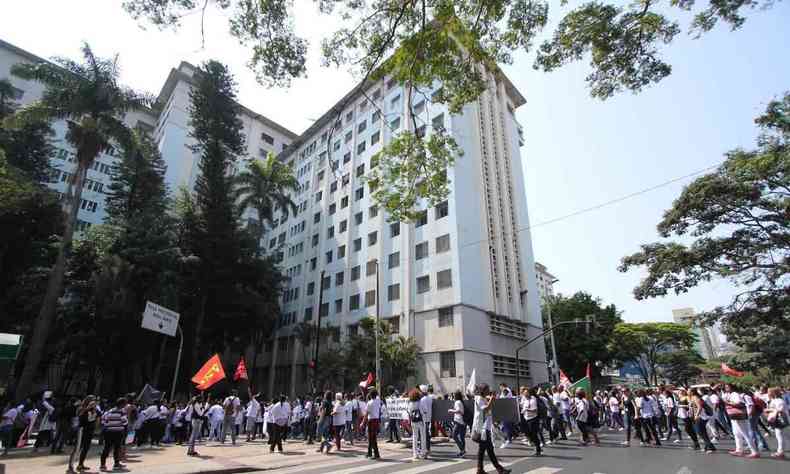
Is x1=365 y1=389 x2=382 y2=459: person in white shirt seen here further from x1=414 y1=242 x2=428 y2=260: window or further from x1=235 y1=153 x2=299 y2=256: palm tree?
x1=235 y1=153 x2=299 y2=256: palm tree

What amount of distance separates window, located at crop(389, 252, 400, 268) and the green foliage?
973 inches

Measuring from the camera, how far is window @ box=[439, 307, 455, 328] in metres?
29.0

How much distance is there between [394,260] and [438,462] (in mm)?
25172

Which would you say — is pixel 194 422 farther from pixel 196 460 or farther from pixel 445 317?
pixel 445 317

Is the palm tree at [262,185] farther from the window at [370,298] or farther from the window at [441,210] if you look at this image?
the window at [441,210]

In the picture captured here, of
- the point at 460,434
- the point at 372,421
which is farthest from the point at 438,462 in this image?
the point at 372,421

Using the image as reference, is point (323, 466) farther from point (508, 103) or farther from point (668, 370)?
point (668, 370)

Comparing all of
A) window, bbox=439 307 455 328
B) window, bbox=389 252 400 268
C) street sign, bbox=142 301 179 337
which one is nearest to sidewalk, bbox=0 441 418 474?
street sign, bbox=142 301 179 337

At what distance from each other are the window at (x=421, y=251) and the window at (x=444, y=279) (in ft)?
7.91

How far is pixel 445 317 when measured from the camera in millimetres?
29453

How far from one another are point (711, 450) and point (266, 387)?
44214 millimetres

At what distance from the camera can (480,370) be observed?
28.1m

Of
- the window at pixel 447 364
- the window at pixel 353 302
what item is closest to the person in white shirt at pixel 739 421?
the window at pixel 447 364

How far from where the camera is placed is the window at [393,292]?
1326 inches
